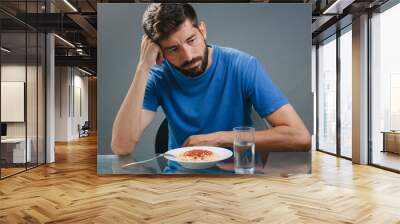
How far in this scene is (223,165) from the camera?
220 inches

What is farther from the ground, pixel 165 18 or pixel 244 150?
pixel 165 18

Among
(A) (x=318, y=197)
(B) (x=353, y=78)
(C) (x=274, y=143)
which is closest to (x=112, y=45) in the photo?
(C) (x=274, y=143)

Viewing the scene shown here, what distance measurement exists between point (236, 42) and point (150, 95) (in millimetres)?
1509

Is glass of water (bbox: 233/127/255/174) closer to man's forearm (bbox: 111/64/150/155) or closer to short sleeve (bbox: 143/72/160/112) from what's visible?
short sleeve (bbox: 143/72/160/112)

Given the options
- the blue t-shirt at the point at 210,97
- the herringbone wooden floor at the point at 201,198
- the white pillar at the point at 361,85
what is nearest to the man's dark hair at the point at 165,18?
the blue t-shirt at the point at 210,97

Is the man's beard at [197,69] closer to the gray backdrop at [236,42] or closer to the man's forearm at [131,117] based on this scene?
the gray backdrop at [236,42]

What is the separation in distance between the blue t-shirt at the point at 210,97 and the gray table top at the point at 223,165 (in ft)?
1.34

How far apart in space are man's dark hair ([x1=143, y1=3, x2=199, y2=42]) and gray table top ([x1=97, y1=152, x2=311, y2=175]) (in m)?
1.85

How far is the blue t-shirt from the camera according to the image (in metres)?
5.47

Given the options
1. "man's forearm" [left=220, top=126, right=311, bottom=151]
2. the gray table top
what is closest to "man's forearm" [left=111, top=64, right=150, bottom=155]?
the gray table top

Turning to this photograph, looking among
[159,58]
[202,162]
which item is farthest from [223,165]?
[159,58]

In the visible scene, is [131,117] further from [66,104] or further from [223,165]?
[66,104]

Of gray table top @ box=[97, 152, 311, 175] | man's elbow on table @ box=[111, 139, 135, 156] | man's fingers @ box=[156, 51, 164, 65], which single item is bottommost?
gray table top @ box=[97, 152, 311, 175]

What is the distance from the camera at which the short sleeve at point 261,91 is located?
5445 millimetres
